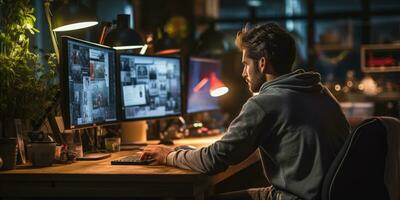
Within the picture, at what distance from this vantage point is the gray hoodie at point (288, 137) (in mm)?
2197

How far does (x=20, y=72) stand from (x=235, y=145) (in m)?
1.01

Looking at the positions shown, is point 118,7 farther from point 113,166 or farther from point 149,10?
point 149,10

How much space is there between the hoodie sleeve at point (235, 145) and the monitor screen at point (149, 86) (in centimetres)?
106

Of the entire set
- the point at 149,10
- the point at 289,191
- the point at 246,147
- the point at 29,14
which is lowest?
the point at 289,191

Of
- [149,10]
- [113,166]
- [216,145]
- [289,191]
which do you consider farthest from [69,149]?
[149,10]

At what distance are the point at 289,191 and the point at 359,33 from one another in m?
6.83

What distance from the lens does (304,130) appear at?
87.0 inches

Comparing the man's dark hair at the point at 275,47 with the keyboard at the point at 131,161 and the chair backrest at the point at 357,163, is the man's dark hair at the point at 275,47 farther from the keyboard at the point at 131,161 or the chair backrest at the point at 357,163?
the keyboard at the point at 131,161

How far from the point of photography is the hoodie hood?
227cm

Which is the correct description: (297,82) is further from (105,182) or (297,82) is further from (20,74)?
(20,74)

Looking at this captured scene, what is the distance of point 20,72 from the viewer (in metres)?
2.65

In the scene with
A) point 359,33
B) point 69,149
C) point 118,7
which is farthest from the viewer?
point 359,33

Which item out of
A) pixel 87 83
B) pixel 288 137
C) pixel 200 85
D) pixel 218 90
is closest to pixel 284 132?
pixel 288 137

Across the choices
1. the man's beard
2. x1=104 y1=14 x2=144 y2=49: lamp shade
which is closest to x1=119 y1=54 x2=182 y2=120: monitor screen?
x1=104 y1=14 x2=144 y2=49: lamp shade
